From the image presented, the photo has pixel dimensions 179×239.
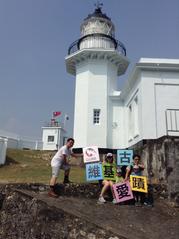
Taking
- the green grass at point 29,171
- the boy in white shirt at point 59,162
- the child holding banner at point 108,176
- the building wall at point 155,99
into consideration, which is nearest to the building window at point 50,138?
the green grass at point 29,171

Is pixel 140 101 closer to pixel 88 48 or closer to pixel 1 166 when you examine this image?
pixel 88 48

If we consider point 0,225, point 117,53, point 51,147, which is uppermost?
point 117,53

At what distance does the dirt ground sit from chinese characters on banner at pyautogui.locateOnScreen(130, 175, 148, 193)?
1.37 feet

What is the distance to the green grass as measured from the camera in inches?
376

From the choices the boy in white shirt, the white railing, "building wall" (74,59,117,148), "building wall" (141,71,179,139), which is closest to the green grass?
"building wall" (74,59,117,148)

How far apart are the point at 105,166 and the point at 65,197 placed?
4.16 ft

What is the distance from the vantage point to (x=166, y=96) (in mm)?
11695

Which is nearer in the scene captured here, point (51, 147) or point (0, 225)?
point (0, 225)

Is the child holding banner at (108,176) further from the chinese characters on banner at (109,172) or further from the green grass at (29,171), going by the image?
the green grass at (29,171)

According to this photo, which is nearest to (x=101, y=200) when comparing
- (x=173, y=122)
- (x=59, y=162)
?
(x=59, y=162)

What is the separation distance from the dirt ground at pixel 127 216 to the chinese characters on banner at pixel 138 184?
418 millimetres

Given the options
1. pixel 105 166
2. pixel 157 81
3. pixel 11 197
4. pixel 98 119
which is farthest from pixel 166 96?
pixel 11 197

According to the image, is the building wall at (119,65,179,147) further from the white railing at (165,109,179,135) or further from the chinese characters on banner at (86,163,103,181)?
the chinese characters on banner at (86,163,103,181)

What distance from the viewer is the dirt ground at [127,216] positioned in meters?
4.95
